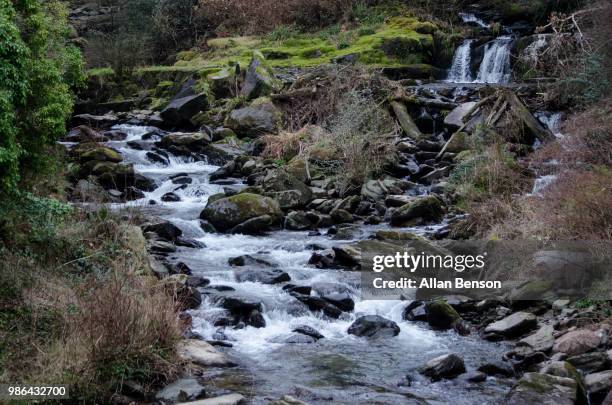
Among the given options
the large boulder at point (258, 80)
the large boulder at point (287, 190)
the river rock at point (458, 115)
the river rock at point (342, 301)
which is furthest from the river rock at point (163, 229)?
the large boulder at point (258, 80)

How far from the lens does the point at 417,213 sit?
12.8 metres

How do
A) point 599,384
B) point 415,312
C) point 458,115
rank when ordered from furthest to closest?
point 458,115 → point 415,312 → point 599,384

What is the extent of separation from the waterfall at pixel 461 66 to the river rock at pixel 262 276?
1560 cm

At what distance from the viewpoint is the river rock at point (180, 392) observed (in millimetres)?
5990

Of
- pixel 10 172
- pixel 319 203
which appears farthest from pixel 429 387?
pixel 319 203

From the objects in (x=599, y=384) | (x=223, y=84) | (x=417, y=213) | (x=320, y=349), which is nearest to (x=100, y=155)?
(x=223, y=84)

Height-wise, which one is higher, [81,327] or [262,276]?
[81,327]

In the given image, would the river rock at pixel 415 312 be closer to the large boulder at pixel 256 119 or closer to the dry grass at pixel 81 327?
the dry grass at pixel 81 327

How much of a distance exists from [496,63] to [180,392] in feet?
64.9

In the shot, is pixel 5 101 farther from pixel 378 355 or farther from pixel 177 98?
pixel 177 98

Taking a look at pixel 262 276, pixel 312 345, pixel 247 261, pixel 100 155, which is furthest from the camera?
pixel 100 155

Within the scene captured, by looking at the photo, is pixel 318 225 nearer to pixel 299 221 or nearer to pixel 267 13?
pixel 299 221

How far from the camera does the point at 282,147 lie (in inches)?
674

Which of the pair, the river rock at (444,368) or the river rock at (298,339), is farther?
the river rock at (298,339)
